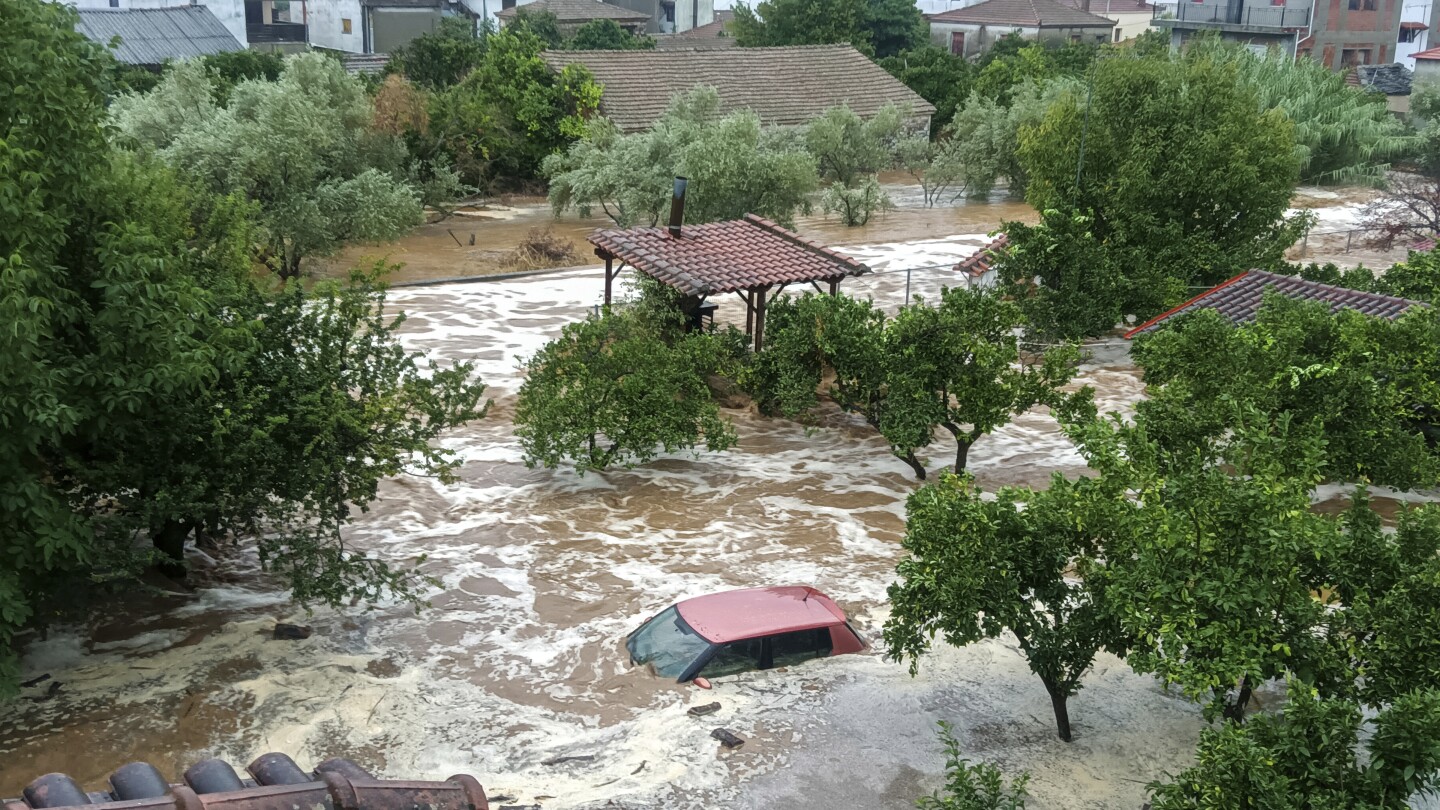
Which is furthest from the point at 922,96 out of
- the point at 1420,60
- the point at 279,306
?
the point at 279,306

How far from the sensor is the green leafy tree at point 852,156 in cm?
4309

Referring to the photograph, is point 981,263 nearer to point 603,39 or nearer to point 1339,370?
point 1339,370

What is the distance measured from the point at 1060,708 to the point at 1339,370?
7557mm

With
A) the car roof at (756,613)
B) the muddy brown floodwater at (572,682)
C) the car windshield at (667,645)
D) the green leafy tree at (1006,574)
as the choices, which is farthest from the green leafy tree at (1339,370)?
the car windshield at (667,645)

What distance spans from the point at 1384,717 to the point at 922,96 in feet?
176

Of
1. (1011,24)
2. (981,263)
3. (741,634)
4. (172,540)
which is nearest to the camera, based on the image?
(741,634)

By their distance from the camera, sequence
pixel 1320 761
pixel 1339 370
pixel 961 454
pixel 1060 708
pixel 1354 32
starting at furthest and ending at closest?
pixel 1354 32
pixel 961 454
pixel 1339 370
pixel 1060 708
pixel 1320 761

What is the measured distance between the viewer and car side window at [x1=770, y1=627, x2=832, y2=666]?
42.0ft

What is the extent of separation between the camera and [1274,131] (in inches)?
1055

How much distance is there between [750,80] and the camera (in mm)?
51000

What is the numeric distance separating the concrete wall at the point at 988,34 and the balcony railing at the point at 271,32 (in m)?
38.1

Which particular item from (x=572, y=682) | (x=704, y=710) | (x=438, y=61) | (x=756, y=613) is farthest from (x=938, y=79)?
(x=704, y=710)

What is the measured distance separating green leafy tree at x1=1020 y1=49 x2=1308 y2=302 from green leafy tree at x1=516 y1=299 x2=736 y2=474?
10135mm

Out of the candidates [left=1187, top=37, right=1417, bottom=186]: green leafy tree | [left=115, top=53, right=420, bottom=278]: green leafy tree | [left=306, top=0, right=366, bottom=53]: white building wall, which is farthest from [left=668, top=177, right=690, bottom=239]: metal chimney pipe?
[left=306, top=0, right=366, bottom=53]: white building wall
